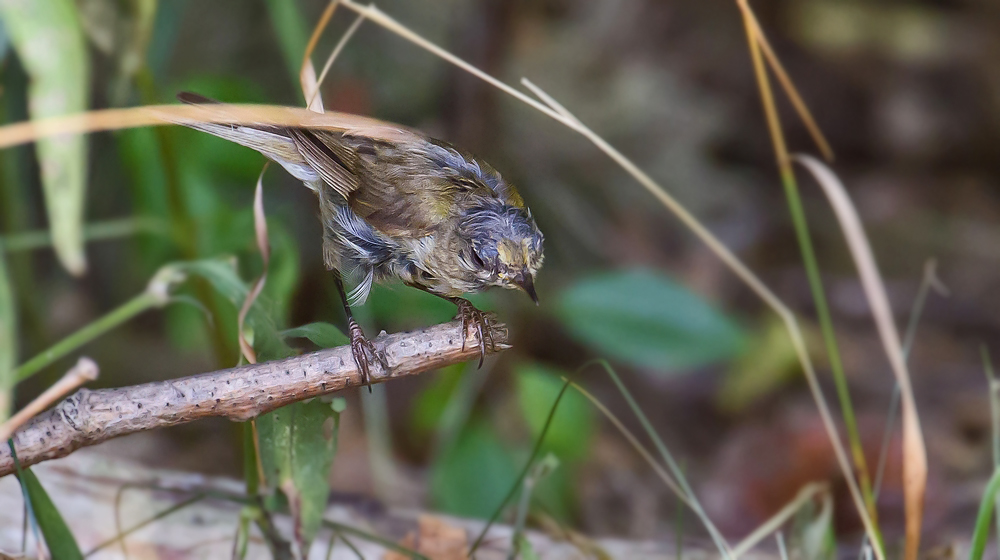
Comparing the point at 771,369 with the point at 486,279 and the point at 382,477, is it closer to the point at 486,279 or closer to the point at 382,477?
the point at 382,477

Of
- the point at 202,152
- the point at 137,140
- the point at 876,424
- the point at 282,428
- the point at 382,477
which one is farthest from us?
the point at 876,424

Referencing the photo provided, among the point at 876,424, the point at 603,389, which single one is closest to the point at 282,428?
the point at 603,389

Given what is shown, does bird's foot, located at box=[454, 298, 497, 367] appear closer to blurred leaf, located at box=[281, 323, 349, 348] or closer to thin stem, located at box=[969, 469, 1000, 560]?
blurred leaf, located at box=[281, 323, 349, 348]

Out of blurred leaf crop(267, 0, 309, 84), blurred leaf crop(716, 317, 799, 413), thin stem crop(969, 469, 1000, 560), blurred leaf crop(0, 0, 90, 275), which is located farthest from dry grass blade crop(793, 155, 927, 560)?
blurred leaf crop(716, 317, 799, 413)

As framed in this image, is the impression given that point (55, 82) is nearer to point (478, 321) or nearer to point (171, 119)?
point (171, 119)

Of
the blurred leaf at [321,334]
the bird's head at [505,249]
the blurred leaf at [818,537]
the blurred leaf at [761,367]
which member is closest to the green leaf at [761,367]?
the blurred leaf at [761,367]

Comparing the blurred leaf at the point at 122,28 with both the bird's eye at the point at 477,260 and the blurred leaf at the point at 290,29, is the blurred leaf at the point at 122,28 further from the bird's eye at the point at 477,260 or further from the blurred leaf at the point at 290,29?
the bird's eye at the point at 477,260
